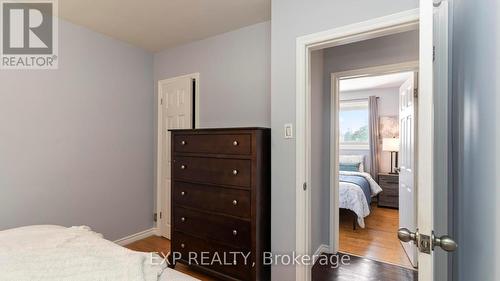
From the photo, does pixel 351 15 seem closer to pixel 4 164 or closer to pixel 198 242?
pixel 198 242

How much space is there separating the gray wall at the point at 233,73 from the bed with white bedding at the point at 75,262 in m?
1.77

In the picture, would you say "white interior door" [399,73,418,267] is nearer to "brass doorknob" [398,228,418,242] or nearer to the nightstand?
"brass doorknob" [398,228,418,242]

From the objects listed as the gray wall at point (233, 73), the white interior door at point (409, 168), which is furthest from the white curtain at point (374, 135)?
the gray wall at point (233, 73)

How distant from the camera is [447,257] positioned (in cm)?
132

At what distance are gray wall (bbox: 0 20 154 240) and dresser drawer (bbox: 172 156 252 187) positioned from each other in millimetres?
1045

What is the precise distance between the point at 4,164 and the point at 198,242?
1.83 m

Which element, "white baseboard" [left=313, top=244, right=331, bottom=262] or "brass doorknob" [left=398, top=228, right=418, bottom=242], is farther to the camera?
"white baseboard" [left=313, top=244, right=331, bottom=262]

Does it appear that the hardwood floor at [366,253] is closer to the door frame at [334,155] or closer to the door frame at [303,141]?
the door frame at [334,155]

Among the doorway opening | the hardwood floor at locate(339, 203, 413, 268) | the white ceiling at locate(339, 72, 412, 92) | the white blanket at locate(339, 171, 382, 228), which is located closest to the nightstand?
the doorway opening

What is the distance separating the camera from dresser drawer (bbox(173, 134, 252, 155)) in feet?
6.73

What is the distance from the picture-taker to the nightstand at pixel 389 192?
4945 millimetres

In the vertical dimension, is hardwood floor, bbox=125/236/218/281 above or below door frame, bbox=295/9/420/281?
below
